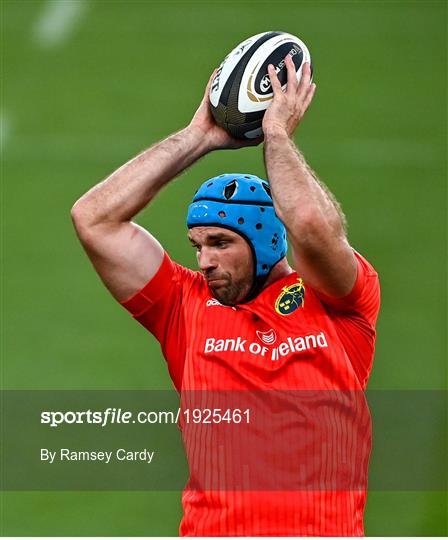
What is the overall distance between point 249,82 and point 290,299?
111 cm

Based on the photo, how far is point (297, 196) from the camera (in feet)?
17.1

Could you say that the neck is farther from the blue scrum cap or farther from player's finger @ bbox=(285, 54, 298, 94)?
player's finger @ bbox=(285, 54, 298, 94)

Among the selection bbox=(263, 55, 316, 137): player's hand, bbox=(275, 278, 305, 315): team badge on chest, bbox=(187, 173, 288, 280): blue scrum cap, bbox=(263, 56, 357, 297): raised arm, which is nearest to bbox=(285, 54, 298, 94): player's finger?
bbox=(263, 55, 316, 137): player's hand

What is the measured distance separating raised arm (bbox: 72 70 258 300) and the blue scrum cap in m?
0.21

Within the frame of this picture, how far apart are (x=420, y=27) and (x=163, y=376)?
6.58 metres

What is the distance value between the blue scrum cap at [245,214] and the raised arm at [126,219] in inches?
8.4

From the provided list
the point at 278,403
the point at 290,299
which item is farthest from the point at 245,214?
the point at 278,403

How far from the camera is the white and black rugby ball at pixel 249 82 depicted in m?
5.71

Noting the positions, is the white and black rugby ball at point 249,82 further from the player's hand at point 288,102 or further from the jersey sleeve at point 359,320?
A: the jersey sleeve at point 359,320

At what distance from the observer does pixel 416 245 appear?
10.9m

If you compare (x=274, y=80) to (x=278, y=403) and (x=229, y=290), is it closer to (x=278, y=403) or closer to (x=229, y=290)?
(x=229, y=290)

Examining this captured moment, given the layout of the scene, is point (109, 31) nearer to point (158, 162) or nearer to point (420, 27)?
point (420, 27)

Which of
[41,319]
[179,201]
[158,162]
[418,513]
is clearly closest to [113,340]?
[41,319]

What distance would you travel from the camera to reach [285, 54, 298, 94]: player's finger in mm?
5684
